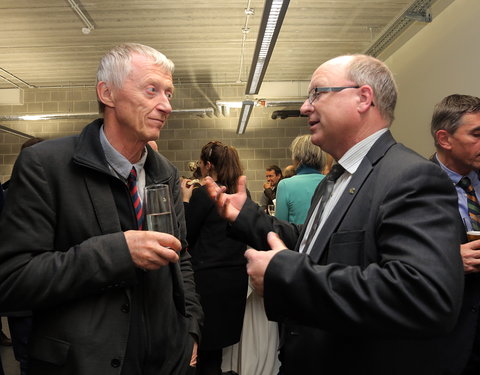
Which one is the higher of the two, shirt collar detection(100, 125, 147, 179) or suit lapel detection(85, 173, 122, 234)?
shirt collar detection(100, 125, 147, 179)

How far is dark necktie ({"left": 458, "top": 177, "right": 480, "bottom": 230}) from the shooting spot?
2.04 m

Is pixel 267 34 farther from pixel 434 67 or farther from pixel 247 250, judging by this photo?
pixel 247 250

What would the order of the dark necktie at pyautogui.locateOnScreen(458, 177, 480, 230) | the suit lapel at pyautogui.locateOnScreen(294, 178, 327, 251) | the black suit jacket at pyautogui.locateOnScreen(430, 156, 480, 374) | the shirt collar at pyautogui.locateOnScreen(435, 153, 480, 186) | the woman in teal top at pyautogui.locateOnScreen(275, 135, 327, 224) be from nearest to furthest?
the suit lapel at pyautogui.locateOnScreen(294, 178, 327, 251), the black suit jacket at pyautogui.locateOnScreen(430, 156, 480, 374), the dark necktie at pyautogui.locateOnScreen(458, 177, 480, 230), the shirt collar at pyautogui.locateOnScreen(435, 153, 480, 186), the woman in teal top at pyautogui.locateOnScreen(275, 135, 327, 224)

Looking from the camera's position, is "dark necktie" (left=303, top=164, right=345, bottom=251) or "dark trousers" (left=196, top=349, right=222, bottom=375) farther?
"dark trousers" (left=196, top=349, right=222, bottom=375)

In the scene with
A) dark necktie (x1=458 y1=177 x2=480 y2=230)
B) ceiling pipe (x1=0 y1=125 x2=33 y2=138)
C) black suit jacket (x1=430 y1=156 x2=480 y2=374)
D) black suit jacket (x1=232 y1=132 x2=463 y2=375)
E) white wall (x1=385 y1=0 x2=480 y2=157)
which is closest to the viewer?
black suit jacket (x1=232 y1=132 x2=463 y2=375)

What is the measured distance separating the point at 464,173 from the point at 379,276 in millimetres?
1412

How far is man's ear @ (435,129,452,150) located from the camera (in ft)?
7.22

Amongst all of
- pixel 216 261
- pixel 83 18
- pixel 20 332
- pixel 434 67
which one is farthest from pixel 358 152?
pixel 83 18

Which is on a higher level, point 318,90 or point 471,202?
point 318,90

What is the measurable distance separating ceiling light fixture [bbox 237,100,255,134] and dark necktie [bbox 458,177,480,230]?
5.84 meters

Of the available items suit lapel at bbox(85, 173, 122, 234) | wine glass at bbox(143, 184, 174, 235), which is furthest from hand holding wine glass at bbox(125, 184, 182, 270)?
suit lapel at bbox(85, 173, 122, 234)

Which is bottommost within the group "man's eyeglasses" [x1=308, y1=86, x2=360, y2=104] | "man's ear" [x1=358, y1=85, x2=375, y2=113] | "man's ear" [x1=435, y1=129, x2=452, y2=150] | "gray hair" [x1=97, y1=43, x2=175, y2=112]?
"man's ear" [x1=435, y1=129, x2=452, y2=150]

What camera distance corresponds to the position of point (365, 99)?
4.74 feet

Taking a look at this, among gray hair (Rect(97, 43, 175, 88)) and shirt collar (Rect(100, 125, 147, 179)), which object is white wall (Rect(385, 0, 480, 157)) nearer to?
gray hair (Rect(97, 43, 175, 88))
